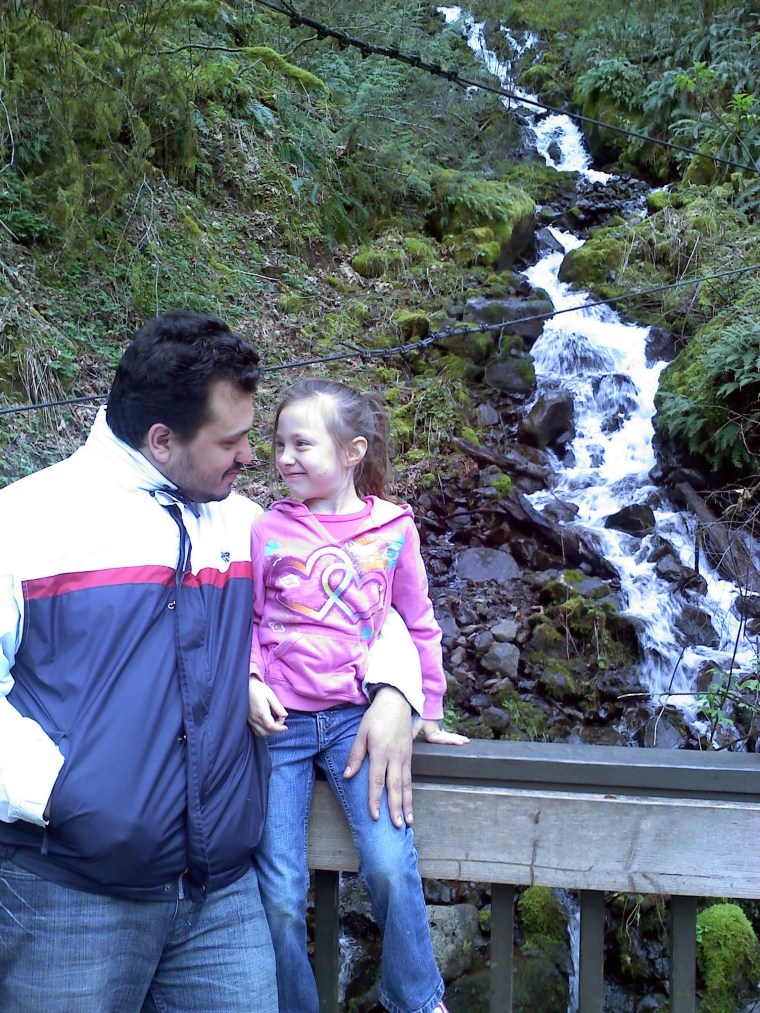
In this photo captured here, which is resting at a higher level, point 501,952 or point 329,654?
point 329,654

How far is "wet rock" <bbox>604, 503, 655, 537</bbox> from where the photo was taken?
8.26 m

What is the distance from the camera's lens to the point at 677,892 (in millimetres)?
1847

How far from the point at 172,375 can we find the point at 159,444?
0.15 m

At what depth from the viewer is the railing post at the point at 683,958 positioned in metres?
1.89

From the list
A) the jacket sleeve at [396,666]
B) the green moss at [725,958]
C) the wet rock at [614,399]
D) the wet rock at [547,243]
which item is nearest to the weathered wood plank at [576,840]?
the jacket sleeve at [396,666]

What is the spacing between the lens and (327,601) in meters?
1.94

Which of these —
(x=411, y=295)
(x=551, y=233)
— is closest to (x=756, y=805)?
(x=411, y=295)

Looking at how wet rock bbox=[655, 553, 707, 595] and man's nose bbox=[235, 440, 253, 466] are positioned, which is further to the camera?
wet rock bbox=[655, 553, 707, 595]

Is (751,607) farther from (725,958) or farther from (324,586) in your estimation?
(324,586)

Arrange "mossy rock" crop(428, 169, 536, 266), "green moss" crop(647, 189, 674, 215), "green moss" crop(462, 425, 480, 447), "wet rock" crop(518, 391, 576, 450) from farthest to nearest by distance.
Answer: "green moss" crop(647, 189, 674, 215) < "mossy rock" crop(428, 169, 536, 266) < "wet rock" crop(518, 391, 576, 450) < "green moss" crop(462, 425, 480, 447)

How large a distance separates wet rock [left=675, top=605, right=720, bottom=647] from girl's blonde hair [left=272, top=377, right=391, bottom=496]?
567 centimetres

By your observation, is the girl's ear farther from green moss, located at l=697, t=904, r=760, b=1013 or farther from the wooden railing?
green moss, located at l=697, t=904, r=760, b=1013

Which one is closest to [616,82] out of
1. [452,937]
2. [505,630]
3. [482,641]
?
[505,630]

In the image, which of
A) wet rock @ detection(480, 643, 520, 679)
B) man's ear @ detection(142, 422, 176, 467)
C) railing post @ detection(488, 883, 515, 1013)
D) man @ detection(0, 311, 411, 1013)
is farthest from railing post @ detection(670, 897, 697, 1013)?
wet rock @ detection(480, 643, 520, 679)
